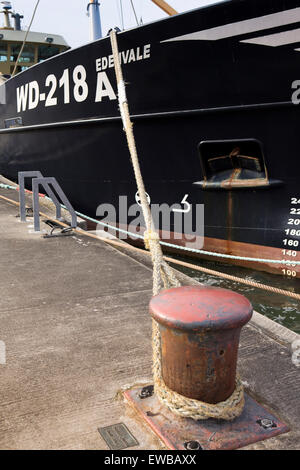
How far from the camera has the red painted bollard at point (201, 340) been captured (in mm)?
1774

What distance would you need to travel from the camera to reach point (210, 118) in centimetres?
514

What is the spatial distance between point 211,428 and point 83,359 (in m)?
0.96

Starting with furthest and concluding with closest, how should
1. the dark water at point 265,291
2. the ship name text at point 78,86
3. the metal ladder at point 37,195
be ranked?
the ship name text at point 78,86, the metal ladder at point 37,195, the dark water at point 265,291

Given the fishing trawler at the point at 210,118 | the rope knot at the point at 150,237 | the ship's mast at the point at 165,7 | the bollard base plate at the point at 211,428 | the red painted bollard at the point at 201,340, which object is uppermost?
the ship's mast at the point at 165,7

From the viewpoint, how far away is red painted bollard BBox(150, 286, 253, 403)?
1774mm

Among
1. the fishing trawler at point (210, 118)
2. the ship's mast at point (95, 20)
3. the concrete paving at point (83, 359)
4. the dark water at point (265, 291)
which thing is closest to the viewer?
the concrete paving at point (83, 359)

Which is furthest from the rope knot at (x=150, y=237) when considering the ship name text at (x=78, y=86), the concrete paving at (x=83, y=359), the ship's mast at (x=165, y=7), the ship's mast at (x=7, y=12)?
the ship's mast at (x=7, y=12)

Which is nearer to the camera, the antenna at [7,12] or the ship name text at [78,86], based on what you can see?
the ship name text at [78,86]

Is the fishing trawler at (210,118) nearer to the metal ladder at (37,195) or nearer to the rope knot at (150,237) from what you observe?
the metal ladder at (37,195)

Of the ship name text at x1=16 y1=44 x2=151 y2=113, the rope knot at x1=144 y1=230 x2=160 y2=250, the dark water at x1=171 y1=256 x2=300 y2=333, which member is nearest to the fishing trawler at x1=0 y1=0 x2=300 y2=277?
the ship name text at x1=16 y1=44 x2=151 y2=113

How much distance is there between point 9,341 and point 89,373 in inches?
27.5

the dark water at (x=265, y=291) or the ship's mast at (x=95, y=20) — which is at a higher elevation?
the ship's mast at (x=95, y=20)

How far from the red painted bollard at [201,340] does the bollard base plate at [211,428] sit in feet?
0.39

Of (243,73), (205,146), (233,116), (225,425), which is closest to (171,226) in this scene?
(205,146)
